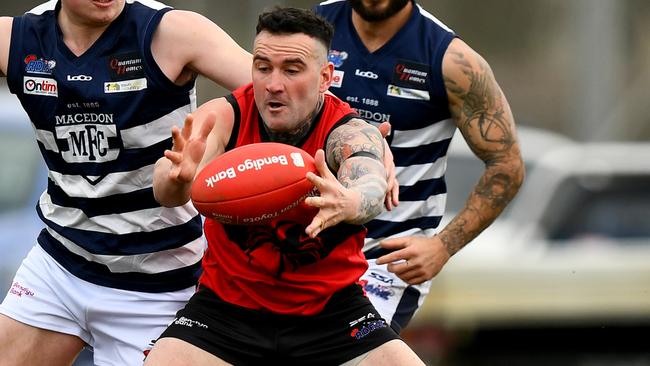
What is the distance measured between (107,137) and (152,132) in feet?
0.66

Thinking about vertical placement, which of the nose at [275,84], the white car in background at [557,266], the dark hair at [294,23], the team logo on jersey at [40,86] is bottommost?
the white car in background at [557,266]

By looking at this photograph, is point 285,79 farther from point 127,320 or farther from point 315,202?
point 127,320

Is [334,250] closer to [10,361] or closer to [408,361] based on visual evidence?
[408,361]

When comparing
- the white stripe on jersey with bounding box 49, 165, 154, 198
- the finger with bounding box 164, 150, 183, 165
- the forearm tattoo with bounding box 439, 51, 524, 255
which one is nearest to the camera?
the finger with bounding box 164, 150, 183, 165

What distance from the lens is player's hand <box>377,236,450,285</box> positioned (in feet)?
22.9

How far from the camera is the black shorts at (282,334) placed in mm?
6113

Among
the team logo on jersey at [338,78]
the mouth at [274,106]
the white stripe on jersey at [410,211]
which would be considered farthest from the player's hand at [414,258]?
the mouth at [274,106]

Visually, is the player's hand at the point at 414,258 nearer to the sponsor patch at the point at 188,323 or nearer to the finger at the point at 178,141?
the sponsor patch at the point at 188,323

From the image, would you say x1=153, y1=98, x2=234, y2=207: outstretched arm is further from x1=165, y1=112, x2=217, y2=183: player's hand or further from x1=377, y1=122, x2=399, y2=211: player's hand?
x1=377, y1=122, x2=399, y2=211: player's hand

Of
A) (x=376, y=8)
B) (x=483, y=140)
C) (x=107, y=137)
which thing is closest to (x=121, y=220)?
(x=107, y=137)

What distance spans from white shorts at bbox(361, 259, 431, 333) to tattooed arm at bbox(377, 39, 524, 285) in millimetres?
221

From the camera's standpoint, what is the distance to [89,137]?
21.9 ft

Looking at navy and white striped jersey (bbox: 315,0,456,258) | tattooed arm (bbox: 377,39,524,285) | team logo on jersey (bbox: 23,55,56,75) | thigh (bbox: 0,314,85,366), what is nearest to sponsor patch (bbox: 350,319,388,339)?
tattooed arm (bbox: 377,39,524,285)

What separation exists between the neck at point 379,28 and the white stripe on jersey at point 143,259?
1.40m
